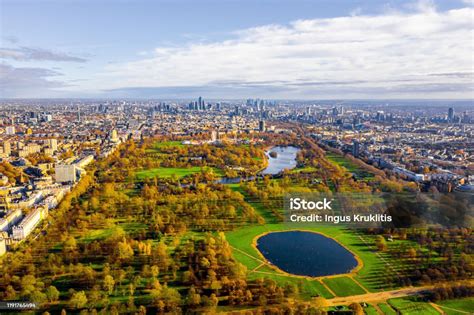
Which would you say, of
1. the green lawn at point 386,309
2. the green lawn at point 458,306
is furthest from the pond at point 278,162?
the green lawn at point 458,306

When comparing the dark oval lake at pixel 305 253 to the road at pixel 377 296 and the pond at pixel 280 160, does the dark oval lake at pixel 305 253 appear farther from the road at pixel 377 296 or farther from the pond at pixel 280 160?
the pond at pixel 280 160

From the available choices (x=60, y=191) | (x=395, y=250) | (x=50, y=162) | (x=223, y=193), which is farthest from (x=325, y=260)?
(x=50, y=162)

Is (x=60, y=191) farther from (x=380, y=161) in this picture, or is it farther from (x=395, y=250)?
(x=380, y=161)

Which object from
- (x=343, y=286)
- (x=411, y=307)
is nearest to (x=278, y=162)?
(x=343, y=286)

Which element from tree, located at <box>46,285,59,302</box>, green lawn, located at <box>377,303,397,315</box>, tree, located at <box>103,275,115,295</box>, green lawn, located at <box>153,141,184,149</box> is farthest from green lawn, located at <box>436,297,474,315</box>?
green lawn, located at <box>153,141,184,149</box>

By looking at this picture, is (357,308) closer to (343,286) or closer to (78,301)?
(343,286)

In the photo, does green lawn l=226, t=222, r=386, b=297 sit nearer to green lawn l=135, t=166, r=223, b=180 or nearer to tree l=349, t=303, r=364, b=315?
tree l=349, t=303, r=364, b=315
